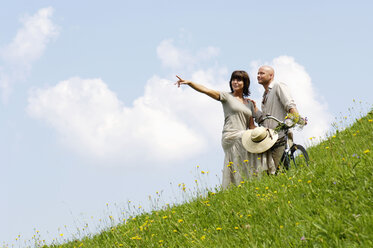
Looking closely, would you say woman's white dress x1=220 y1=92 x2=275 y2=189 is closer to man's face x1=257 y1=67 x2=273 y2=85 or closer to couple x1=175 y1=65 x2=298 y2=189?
couple x1=175 y1=65 x2=298 y2=189

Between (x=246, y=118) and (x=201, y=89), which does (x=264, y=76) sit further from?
(x=201, y=89)

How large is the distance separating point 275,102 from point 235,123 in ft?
2.86

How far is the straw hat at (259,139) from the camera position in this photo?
24.9ft

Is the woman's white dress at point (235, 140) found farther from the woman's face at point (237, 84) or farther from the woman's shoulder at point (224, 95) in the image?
the woman's face at point (237, 84)

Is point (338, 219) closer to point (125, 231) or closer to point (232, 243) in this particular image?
point (232, 243)

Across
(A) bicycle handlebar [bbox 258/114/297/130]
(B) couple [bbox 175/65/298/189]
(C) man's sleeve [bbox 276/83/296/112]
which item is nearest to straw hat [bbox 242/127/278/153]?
(B) couple [bbox 175/65/298/189]

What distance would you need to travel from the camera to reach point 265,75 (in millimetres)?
7840

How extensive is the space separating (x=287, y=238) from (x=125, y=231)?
4.36 m

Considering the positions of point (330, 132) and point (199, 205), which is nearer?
point (199, 205)

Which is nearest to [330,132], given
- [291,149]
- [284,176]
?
[291,149]

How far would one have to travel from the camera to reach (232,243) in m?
5.01

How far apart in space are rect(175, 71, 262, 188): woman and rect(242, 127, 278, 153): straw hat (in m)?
0.30

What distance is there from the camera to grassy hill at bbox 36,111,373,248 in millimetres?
4312

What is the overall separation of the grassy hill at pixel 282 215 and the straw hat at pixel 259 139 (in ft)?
2.32
